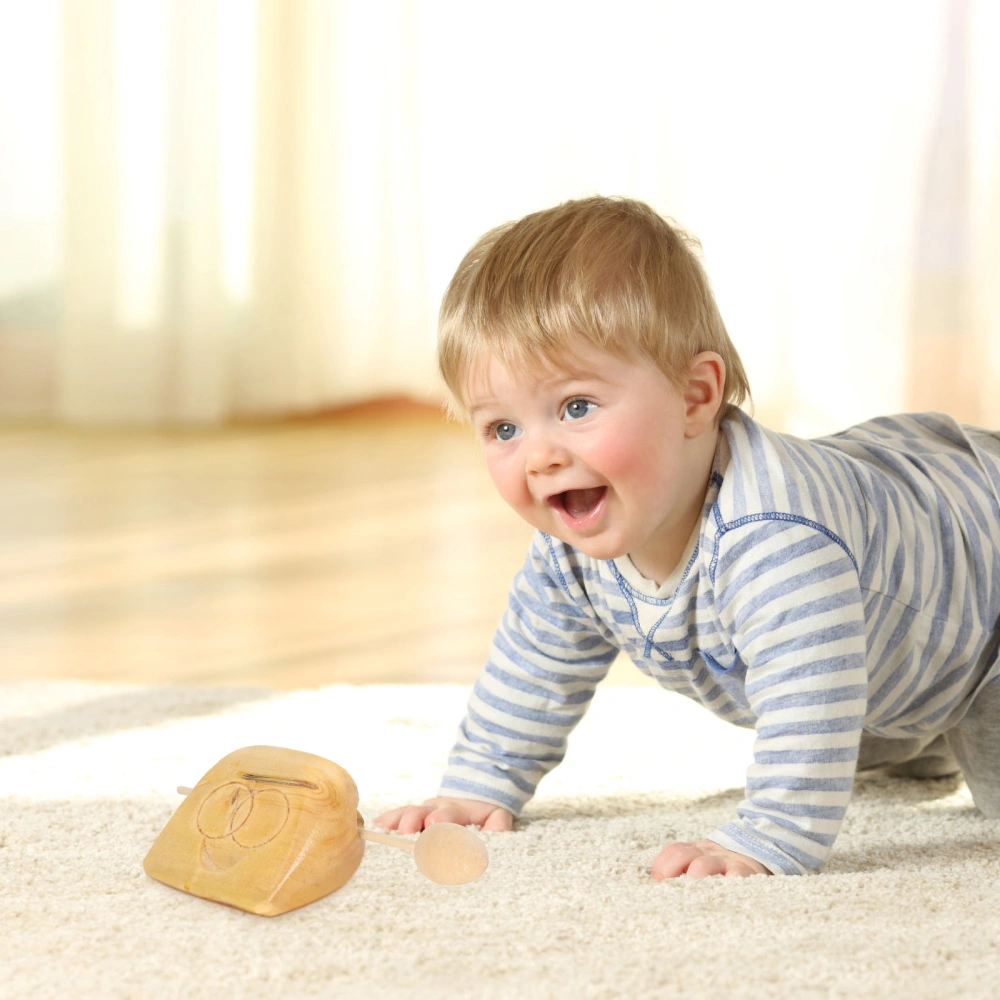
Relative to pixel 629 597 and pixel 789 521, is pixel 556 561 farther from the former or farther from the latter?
pixel 789 521

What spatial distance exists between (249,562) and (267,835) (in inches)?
45.5

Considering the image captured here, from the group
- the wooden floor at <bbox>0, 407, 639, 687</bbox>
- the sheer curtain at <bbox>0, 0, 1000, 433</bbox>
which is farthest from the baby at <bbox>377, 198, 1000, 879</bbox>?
the sheer curtain at <bbox>0, 0, 1000, 433</bbox>

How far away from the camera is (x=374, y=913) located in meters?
0.70

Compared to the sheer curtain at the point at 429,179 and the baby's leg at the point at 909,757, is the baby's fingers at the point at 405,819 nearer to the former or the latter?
the baby's leg at the point at 909,757

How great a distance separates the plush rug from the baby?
0.06 metres

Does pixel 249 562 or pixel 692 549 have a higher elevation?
pixel 692 549

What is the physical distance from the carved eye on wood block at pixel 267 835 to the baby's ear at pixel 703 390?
12.0 inches

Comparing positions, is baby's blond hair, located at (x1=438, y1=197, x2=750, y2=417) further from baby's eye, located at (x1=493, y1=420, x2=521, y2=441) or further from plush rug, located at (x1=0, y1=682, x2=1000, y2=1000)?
plush rug, located at (x1=0, y1=682, x2=1000, y2=1000)

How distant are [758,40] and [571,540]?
9.10 ft

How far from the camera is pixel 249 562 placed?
1836 mm

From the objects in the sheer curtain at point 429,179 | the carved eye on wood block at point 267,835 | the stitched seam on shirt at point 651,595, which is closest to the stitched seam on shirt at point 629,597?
the stitched seam on shirt at point 651,595

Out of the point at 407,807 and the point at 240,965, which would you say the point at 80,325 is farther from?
the point at 240,965

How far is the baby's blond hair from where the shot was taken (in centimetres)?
79

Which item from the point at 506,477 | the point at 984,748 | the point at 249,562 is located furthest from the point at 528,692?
the point at 249,562
